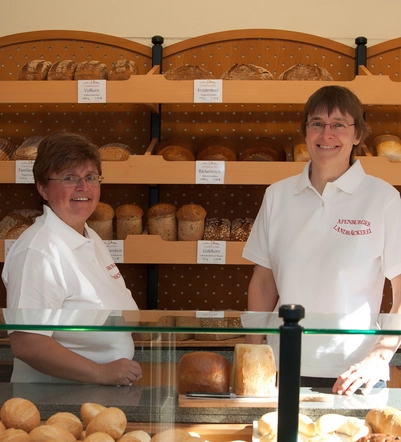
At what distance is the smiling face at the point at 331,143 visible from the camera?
178 cm

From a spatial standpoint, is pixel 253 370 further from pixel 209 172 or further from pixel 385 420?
pixel 209 172

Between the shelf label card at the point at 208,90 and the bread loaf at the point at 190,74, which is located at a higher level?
the bread loaf at the point at 190,74

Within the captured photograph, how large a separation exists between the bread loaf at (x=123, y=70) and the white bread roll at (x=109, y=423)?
2011mm

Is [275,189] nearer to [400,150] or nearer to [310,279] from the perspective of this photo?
[310,279]

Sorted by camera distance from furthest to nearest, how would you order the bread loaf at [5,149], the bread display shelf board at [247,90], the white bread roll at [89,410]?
1. the bread loaf at [5,149]
2. the bread display shelf board at [247,90]
3. the white bread roll at [89,410]

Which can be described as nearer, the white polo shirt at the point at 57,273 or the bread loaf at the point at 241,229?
the white polo shirt at the point at 57,273

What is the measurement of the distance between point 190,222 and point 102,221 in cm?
40

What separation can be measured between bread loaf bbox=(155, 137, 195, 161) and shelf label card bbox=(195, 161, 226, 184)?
0.65 feet

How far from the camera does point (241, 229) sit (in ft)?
9.38

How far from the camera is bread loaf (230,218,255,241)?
2.83m

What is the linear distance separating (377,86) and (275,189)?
96 centimetres

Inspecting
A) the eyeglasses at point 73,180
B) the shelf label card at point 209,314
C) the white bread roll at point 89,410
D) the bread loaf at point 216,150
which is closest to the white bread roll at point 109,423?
the white bread roll at point 89,410

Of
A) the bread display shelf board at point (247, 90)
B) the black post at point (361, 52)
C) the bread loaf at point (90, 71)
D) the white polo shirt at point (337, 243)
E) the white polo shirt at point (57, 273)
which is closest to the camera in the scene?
the white polo shirt at point (57, 273)

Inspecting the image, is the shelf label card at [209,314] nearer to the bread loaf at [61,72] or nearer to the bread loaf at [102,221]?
the bread loaf at [102,221]
